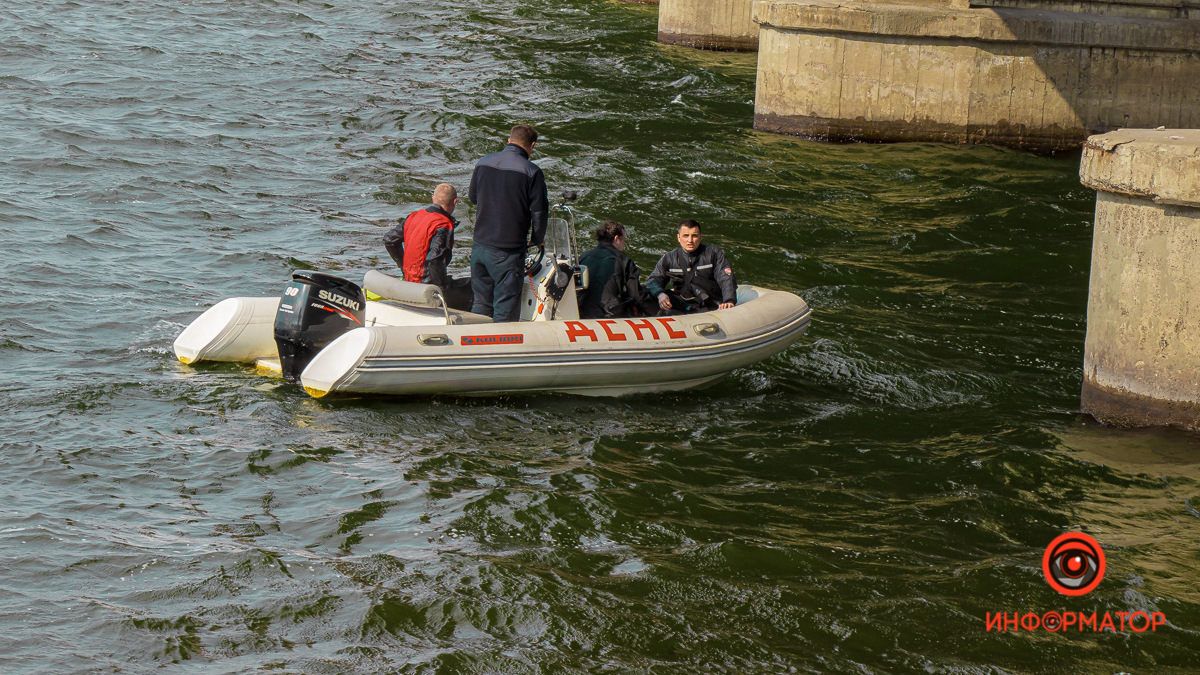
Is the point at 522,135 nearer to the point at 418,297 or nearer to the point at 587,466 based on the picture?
the point at 418,297

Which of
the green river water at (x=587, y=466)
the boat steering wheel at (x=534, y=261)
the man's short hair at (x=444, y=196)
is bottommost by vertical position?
the green river water at (x=587, y=466)

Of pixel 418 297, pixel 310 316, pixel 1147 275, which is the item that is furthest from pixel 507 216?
pixel 1147 275

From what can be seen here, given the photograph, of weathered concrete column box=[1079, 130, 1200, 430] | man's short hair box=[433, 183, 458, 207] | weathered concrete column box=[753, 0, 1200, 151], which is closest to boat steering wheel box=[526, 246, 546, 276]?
man's short hair box=[433, 183, 458, 207]

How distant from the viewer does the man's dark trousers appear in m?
10.2

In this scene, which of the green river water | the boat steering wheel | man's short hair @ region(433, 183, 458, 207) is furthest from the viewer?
the boat steering wheel

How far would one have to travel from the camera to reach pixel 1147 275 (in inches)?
379

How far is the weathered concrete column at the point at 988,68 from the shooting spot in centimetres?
1977

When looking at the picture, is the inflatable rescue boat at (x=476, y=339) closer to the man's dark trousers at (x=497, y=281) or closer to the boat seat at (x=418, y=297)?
the boat seat at (x=418, y=297)

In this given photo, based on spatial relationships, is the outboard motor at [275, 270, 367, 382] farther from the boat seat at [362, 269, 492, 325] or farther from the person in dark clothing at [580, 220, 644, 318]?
A: the person in dark clothing at [580, 220, 644, 318]

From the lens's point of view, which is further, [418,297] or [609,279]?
[609,279]

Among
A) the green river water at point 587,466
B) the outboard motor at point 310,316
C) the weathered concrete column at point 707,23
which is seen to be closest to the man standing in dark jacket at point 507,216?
the green river water at point 587,466

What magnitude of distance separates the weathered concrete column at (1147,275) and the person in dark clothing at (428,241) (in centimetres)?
426

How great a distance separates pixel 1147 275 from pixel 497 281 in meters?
4.28

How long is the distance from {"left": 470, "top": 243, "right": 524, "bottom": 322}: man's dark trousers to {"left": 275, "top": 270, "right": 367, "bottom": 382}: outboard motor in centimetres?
91
